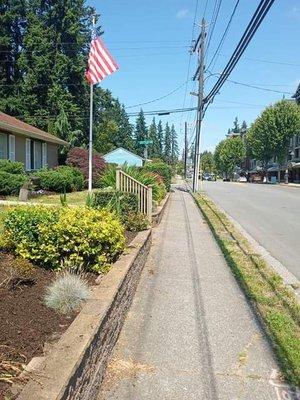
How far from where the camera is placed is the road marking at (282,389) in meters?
3.95

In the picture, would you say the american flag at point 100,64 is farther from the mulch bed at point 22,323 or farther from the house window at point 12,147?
the mulch bed at point 22,323

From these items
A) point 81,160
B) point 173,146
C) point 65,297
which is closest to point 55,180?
point 81,160

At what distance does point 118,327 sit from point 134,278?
1.83 m

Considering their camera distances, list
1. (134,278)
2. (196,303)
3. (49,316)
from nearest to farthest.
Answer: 1. (49,316)
2. (196,303)
3. (134,278)

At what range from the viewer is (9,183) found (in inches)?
750

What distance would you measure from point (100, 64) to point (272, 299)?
12.4 metres

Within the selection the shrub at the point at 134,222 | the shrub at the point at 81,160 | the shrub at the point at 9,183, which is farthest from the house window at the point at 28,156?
the shrub at the point at 134,222

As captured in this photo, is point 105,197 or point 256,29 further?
point 105,197

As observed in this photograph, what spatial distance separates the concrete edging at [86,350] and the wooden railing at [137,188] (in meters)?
6.28

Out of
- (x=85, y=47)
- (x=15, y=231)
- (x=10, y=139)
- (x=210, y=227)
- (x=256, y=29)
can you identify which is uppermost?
(x=85, y=47)

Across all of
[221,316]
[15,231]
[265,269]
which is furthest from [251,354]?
[265,269]

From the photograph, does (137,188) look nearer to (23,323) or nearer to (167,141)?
(23,323)

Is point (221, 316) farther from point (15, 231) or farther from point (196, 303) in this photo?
point (15, 231)

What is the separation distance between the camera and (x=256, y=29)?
9.51 meters
